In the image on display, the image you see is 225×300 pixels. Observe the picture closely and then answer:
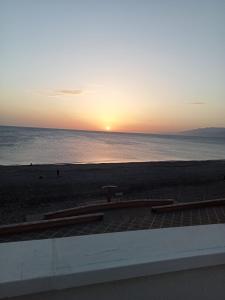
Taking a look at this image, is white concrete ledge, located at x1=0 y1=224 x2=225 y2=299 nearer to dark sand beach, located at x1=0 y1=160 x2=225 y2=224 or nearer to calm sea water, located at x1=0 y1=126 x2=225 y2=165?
dark sand beach, located at x1=0 y1=160 x2=225 y2=224

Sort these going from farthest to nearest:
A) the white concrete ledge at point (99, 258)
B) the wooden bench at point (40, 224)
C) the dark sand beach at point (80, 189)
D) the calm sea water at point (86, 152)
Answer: the calm sea water at point (86, 152) → the dark sand beach at point (80, 189) → the wooden bench at point (40, 224) → the white concrete ledge at point (99, 258)

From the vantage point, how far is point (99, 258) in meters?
1.75

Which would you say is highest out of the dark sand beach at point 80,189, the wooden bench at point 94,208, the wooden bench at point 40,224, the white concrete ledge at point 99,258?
the white concrete ledge at point 99,258

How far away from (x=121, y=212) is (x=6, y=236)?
10.1 ft

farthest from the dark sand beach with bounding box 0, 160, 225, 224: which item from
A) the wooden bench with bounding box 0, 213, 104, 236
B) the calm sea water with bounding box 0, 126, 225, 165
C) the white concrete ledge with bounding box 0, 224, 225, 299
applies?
the calm sea water with bounding box 0, 126, 225, 165

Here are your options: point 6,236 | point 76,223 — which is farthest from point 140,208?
point 6,236

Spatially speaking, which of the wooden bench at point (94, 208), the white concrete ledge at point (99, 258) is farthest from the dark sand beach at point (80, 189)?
the white concrete ledge at point (99, 258)

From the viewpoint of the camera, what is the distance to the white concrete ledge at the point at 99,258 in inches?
62.3

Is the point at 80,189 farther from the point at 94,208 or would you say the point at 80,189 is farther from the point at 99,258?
the point at 99,258

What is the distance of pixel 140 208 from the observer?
7.75m

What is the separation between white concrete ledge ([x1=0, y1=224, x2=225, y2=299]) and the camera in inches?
62.3

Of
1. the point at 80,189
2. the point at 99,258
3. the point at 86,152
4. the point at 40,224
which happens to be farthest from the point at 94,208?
the point at 86,152

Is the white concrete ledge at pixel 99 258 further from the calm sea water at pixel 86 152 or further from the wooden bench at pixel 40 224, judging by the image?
the calm sea water at pixel 86 152

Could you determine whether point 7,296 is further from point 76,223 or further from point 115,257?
point 76,223
